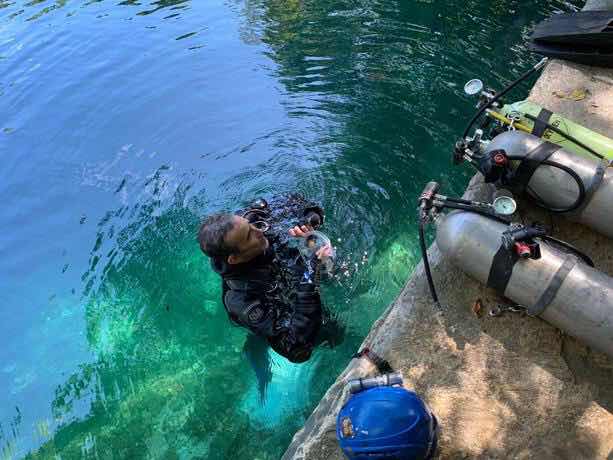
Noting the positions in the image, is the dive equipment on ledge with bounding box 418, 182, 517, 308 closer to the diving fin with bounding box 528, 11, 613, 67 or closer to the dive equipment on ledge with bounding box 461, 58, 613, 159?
the dive equipment on ledge with bounding box 461, 58, 613, 159

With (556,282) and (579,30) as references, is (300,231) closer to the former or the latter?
(556,282)

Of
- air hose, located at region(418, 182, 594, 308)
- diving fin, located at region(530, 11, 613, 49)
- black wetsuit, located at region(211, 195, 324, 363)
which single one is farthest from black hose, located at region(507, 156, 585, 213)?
diving fin, located at region(530, 11, 613, 49)

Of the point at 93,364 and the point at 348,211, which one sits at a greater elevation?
the point at 348,211

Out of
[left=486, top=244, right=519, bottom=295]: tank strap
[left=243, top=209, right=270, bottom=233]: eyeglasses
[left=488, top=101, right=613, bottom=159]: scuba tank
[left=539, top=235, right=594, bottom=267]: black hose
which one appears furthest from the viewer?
[left=243, top=209, right=270, bottom=233]: eyeglasses

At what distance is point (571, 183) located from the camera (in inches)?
132

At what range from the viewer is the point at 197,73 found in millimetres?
9008

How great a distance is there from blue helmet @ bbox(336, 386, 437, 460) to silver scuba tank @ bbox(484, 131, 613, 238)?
1.98 m

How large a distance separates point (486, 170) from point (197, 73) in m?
6.95

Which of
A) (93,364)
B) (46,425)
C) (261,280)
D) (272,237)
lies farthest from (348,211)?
(46,425)

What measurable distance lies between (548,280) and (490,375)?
2.53ft

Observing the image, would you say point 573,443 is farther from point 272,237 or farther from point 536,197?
point 272,237

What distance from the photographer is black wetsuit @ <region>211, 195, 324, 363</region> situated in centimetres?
343

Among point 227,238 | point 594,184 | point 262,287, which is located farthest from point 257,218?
point 594,184

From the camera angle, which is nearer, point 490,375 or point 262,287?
point 490,375
